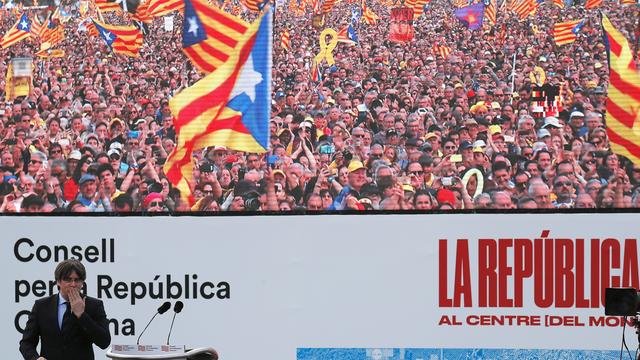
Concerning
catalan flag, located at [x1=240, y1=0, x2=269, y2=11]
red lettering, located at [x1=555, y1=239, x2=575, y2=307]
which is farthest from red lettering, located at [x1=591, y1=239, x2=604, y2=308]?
catalan flag, located at [x1=240, y1=0, x2=269, y2=11]

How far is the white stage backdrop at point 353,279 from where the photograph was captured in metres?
6.70

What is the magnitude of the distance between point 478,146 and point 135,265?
2536mm

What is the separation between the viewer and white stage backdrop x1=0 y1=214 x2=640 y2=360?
264 inches

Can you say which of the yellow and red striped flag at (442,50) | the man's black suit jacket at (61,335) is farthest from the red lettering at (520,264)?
the man's black suit jacket at (61,335)

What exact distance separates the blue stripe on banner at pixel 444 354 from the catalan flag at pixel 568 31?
6.91 feet

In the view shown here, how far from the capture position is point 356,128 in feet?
22.9

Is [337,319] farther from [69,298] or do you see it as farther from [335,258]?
[69,298]

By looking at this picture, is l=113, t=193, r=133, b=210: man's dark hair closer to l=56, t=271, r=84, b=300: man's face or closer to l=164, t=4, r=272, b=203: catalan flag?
l=164, t=4, r=272, b=203: catalan flag

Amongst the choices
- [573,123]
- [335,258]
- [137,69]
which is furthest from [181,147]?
[573,123]

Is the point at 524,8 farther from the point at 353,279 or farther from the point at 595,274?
the point at 353,279

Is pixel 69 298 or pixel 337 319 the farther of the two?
pixel 337 319

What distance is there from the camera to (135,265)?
704 cm

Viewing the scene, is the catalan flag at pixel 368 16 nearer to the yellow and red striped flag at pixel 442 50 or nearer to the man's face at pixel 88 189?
the yellow and red striped flag at pixel 442 50

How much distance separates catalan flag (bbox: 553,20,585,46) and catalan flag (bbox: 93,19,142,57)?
298 cm
